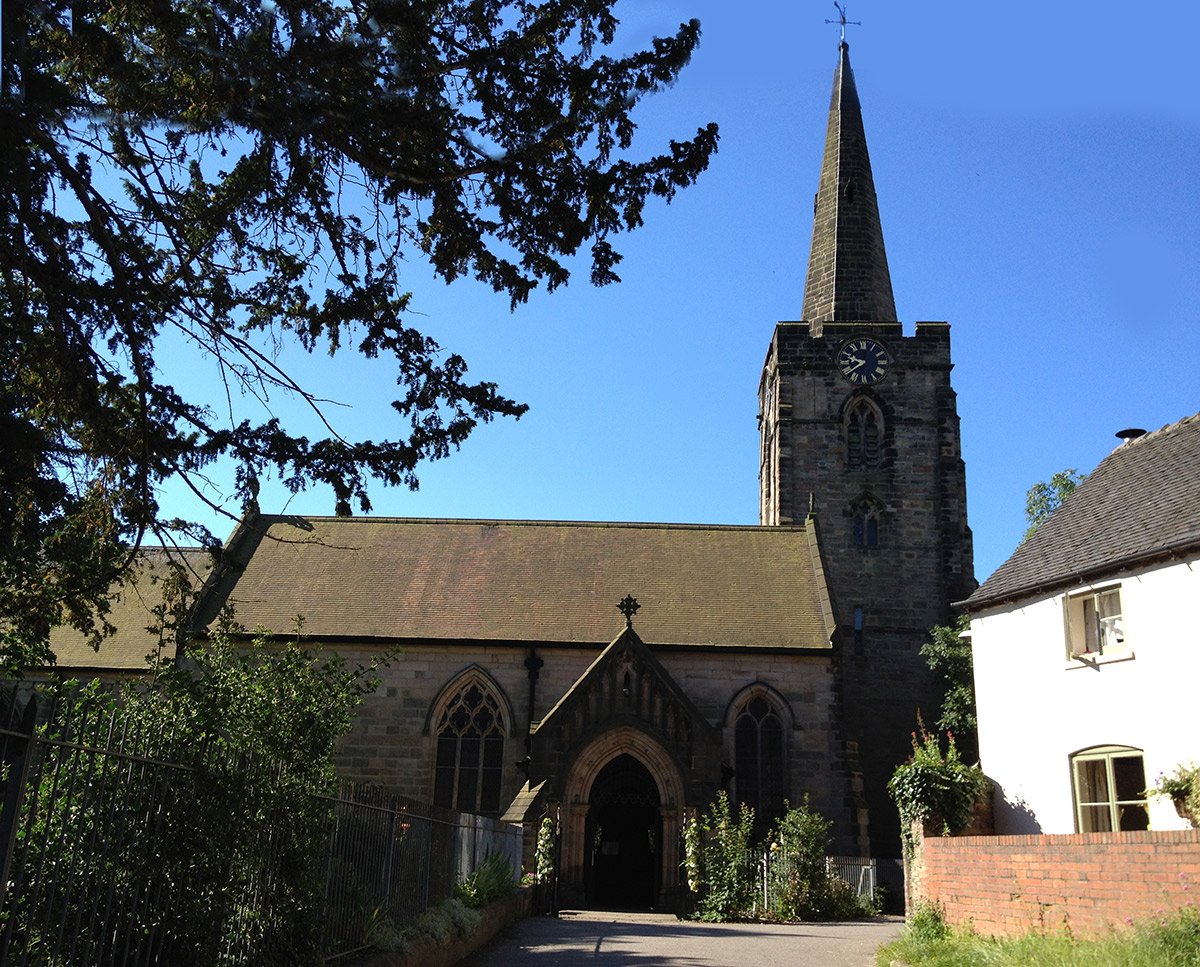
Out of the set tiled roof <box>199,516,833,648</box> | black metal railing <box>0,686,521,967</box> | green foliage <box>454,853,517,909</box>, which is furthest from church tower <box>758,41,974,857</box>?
black metal railing <box>0,686,521,967</box>

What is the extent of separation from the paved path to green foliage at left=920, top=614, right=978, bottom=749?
41.2ft

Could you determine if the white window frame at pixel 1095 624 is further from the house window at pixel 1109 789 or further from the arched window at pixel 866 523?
the arched window at pixel 866 523

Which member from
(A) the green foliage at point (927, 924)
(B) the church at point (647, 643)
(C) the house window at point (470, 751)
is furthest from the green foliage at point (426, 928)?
(C) the house window at point (470, 751)

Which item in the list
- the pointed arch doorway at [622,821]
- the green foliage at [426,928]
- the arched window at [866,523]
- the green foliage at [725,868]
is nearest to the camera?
the green foliage at [426,928]

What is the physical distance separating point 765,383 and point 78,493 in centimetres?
3500

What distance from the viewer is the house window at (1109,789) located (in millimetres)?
15812

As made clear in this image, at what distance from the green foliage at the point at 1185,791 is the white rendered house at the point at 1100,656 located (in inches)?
19.4

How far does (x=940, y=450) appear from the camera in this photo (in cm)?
3650

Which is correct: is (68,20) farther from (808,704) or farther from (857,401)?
(857,401)

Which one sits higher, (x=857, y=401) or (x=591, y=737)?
(x=857, y=401)

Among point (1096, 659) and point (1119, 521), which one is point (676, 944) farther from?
point (1119, 521)

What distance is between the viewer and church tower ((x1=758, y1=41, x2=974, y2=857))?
33.8m

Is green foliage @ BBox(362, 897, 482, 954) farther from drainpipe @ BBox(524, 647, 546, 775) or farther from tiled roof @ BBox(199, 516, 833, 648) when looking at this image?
tiled roof @ BBox(199, 516, 833, 648)

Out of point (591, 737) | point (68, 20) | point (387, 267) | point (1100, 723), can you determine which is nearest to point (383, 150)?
point (387, 267)
